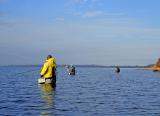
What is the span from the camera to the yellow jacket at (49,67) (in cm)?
3886

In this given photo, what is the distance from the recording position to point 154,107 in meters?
24.6

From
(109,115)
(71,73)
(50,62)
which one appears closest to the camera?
(109,115)

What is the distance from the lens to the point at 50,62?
3916cm

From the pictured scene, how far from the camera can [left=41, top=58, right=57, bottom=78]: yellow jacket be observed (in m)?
38.9

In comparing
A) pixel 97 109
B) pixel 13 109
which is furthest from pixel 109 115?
pixel 13 109

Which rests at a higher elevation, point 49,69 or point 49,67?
point 49,67

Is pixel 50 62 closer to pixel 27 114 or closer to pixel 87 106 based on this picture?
pixel 87 106

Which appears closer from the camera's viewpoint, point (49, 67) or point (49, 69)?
point (49, 67)

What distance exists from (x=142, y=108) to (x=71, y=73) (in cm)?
6691

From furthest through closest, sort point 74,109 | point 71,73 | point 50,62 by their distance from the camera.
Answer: point 71,73
point 50,62
point 74,109

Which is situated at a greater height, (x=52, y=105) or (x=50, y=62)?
(x=50, y=62)

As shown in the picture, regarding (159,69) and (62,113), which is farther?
(159,69)

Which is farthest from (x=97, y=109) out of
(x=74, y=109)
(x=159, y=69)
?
(x=159, y=69)

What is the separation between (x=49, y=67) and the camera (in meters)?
38.9
